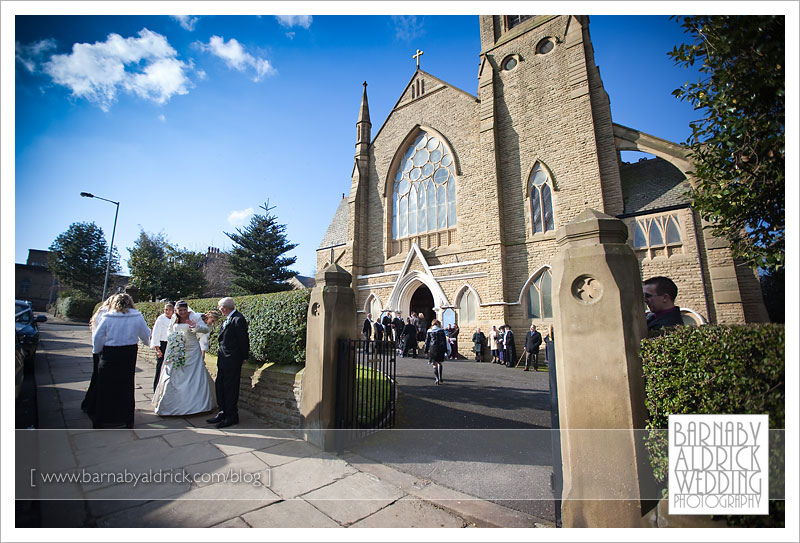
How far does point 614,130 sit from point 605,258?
48.4 feet

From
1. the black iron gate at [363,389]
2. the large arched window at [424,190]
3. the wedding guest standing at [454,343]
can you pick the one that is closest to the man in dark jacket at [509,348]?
the wedding guest standing at [454,343]

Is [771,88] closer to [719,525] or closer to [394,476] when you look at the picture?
[719,525]

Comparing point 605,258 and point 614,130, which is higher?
point 614,130

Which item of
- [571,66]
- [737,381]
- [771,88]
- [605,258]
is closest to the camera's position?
Result: [737,381]

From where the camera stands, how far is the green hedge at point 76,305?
2494 cm

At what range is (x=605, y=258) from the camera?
246cm

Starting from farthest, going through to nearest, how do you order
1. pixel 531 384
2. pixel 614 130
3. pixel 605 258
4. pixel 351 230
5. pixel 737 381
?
pixel 351 230 < pixel 614 130 < pixel 531 384 < pixel 605 258 < pixel 737 381

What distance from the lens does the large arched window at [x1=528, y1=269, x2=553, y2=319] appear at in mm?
14328

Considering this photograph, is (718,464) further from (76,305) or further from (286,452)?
(76,305)

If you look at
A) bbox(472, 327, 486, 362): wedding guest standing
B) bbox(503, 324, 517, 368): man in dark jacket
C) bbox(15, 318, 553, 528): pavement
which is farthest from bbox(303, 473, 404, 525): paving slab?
bbox(472, 327, 486, 362): wedding guest standing

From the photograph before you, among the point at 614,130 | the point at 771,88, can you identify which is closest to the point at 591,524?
the point at 771,88

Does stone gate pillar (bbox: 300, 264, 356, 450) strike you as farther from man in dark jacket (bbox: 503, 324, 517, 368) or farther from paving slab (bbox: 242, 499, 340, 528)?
man in dark jacket (bbox: 503, 324, 517, 368)

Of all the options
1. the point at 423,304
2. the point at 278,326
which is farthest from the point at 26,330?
the point at 423,304

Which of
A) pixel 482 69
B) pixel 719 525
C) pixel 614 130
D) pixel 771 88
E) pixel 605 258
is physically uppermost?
pixel 482 69
